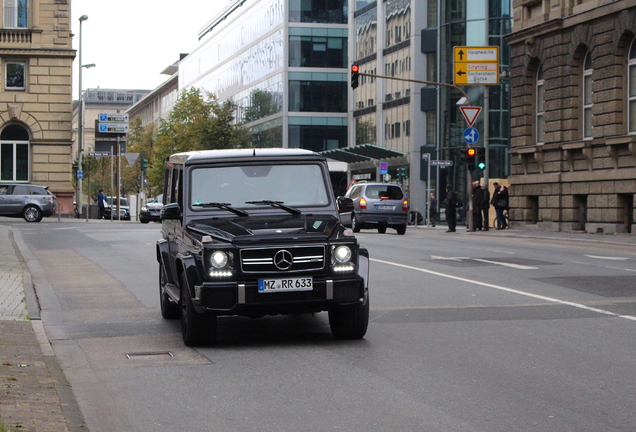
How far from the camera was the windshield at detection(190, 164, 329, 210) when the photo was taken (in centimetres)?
1004

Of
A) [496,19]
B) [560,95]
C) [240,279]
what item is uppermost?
[496,19]

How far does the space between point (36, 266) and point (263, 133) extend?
63.5 meters

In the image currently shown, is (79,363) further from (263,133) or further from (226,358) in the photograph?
(263,133)

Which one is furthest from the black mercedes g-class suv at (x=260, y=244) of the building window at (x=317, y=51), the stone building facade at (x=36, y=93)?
the building window at (x=317, y=51)

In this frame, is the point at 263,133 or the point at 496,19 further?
the point at 263,133

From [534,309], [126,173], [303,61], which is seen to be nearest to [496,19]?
[303,61]

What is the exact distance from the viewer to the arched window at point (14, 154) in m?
53.3

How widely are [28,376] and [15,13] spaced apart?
49.1 metres

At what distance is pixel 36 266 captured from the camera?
64.3 feet

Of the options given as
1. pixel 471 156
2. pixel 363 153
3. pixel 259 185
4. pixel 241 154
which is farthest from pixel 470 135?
pixel 259 185

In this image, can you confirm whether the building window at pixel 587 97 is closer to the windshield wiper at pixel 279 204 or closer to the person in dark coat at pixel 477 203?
the person in dark coat at pixel 477 203

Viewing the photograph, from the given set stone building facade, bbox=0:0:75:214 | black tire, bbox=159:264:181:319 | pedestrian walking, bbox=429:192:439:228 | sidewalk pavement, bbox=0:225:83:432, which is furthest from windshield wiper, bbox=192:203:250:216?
stone building facade, bbox=0:0:75:214

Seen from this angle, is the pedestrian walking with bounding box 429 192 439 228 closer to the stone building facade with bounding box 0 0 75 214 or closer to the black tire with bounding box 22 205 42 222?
the stone building facade with bounding box 0 0 75 214

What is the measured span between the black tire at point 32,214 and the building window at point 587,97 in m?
24.9
